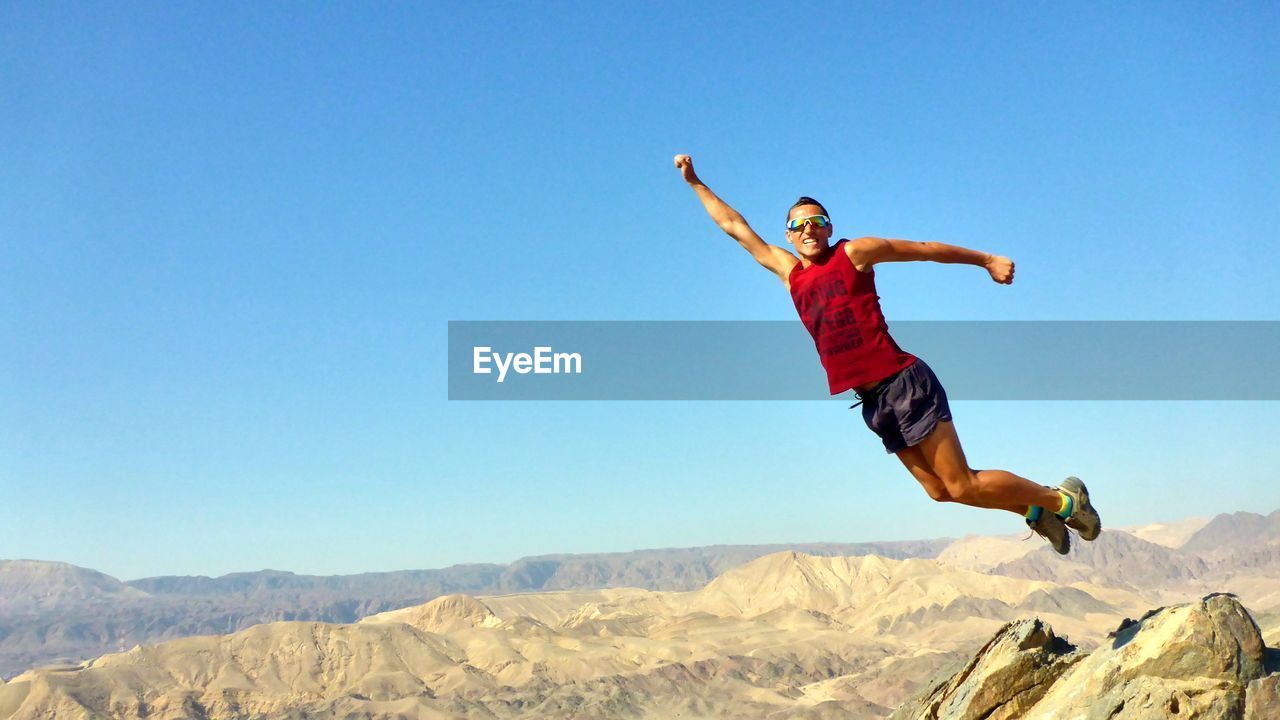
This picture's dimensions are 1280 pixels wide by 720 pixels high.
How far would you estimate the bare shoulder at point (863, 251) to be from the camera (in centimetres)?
669

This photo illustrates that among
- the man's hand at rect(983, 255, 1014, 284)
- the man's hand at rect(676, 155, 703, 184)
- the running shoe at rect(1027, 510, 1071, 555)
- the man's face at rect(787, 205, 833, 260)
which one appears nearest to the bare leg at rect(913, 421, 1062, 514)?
the running shoe at rect(1027, 510, 1071, 555)

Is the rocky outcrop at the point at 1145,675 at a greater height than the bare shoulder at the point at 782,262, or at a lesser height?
lesser

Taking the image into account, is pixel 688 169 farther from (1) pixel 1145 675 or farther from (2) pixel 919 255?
(1) pixel 1145 675

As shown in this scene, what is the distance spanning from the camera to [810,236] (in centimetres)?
690

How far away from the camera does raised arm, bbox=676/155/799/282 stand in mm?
7172

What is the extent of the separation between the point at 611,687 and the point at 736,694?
1375 cm

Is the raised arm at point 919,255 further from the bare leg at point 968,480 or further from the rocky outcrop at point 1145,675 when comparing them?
the rocky outcrop at point 1145,675

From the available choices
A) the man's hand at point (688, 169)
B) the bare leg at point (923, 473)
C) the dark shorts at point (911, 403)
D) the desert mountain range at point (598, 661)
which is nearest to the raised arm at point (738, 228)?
the man's hand at point (688, 169)

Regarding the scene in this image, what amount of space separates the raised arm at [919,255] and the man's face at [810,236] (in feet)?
0.59

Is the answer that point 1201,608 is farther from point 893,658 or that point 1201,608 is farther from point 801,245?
point 893,658

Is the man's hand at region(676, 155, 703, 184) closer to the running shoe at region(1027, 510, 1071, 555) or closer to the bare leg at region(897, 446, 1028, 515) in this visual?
the bare leg at region(897, 446, 1028, 515)

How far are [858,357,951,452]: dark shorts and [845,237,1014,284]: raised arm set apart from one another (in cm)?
69

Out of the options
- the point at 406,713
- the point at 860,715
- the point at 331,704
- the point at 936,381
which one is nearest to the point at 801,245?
the point at 936,381

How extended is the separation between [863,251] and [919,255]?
40cm
